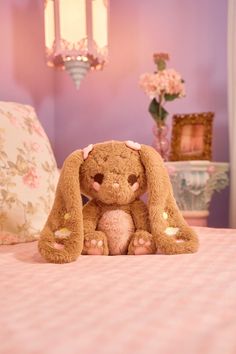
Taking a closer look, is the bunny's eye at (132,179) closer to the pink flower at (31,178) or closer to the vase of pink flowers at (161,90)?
the pink flower at (31,178)

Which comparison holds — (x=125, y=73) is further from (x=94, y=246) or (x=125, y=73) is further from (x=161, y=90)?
(x=94, y=246)

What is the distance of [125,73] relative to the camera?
7.93 feet

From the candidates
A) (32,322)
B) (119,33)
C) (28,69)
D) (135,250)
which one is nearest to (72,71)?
(28,69)

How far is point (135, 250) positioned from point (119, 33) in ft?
5.36

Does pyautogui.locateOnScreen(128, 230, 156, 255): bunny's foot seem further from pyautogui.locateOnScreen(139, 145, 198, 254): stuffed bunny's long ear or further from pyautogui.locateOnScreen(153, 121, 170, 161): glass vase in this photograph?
pyautogui.locateOnScreen(153, 121, 170, 161): glass vase

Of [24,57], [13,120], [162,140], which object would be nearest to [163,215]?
[13,120]

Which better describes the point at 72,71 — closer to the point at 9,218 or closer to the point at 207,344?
the point at 9,218

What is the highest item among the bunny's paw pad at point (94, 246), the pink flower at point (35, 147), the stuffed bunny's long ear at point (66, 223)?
the pink flower at point (35, 147)

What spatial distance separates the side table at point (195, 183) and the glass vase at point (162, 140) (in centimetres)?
15

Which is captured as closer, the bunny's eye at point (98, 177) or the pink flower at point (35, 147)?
the bunny's eye at point (98, 177)

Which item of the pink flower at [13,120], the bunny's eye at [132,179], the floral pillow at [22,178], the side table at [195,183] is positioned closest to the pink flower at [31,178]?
the floral pillow at [22,178]

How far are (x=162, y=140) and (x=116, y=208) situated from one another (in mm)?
976

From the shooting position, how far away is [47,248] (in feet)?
3.32

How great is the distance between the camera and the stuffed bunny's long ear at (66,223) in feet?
3.30
